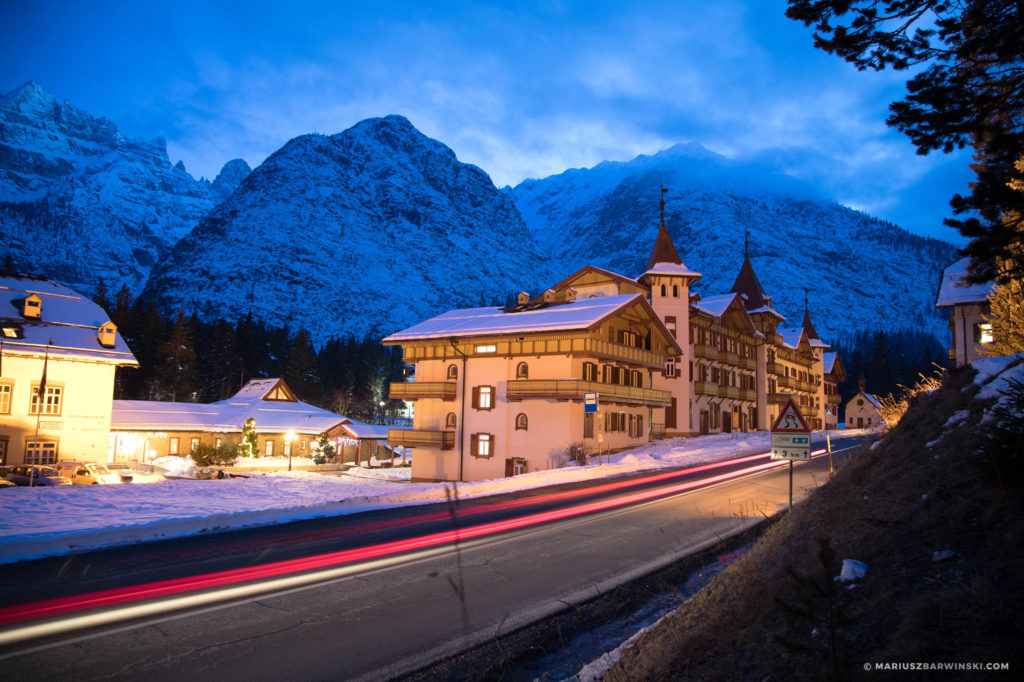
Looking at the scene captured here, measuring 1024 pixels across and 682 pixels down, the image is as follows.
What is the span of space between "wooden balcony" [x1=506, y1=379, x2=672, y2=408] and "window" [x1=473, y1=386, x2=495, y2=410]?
217 cm

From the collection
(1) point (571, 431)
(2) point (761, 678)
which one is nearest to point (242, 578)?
(2) point (761, 678)

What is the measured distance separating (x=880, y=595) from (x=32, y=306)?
1877 inches

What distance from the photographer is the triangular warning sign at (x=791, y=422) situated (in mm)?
15203

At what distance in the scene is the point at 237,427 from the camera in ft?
201

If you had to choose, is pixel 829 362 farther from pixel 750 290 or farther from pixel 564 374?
pixel 564 374

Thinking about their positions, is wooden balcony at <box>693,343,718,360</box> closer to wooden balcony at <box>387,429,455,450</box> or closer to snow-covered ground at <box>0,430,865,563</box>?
wooden balcony at <box>387,429,455,450</box>

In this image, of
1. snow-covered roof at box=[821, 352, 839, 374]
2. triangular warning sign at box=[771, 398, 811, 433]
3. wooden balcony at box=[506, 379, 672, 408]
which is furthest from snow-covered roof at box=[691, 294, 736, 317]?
triangular warning sign at box=[771, 398, 811, 433]

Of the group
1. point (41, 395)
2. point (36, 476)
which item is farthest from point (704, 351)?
point (41, 395)

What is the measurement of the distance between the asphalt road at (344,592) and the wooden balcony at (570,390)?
74.6 ft

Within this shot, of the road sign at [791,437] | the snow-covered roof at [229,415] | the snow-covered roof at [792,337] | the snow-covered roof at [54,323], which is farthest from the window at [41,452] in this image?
the snow-covered roof at [792,337]

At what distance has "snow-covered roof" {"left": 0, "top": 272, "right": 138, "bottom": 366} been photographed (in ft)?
123

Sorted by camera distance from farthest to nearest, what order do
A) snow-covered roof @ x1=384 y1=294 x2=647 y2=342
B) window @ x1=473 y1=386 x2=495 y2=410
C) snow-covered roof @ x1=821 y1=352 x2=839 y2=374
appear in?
1. snow-covered roof @ x1=821 y1=352 x2=839 y2=374
2. window @ x1=473 y1=386 x2=495 y2=410
3. snow-covered roof @ x1=384 y1=294 x2=647 y2=342

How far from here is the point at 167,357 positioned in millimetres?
81250

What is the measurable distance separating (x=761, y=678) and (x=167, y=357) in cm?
8956
